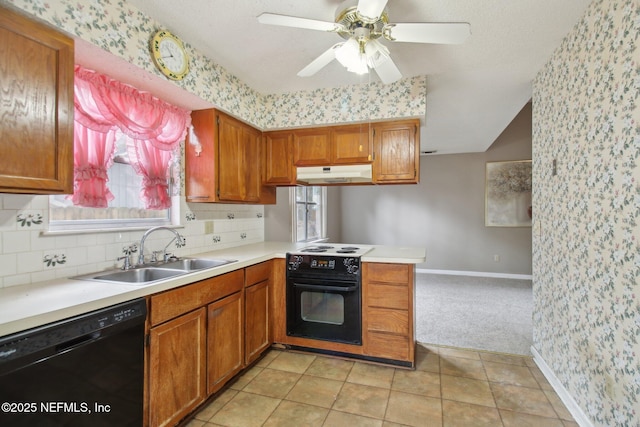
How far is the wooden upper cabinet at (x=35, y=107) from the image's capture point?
1.26 m

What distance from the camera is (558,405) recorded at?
77.2 inches

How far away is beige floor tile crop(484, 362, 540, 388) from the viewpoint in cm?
223

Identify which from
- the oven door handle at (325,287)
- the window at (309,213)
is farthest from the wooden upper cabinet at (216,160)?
the window at (309,213)

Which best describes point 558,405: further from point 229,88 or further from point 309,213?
point 309,213

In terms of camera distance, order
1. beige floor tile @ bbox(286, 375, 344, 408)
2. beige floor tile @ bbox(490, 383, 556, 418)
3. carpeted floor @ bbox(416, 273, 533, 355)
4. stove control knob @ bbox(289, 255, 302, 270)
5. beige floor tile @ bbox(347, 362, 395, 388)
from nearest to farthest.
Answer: beige floor tile @ bbox(490, 383, 556, 418) < beige floor tile @ bbox(286, 375, 344, 408) < beige floor tile @ bbox(347, 362, 395, 388) < stove control knob @ bbox(289, 255, 302, 270) < carpeted floor @ bbox(416, 273, 533, 355)

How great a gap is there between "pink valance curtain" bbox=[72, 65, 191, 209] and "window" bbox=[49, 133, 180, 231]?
0.05m

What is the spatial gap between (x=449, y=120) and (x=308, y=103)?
6.33 ft

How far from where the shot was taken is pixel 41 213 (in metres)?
1.62

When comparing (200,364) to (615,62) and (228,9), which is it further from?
(615,62)

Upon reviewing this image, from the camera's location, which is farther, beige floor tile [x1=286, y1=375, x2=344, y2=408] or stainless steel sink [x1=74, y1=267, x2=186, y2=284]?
beige floor tile [x1=286, y1=375, x2=344, y2=408]

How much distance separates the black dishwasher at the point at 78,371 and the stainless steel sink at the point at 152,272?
0.27 m

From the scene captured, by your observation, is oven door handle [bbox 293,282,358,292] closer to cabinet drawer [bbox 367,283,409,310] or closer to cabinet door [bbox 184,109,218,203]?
cabinet drawer [bbox 367,283,409,310]

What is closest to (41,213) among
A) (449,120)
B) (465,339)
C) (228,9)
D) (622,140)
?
(228,9)

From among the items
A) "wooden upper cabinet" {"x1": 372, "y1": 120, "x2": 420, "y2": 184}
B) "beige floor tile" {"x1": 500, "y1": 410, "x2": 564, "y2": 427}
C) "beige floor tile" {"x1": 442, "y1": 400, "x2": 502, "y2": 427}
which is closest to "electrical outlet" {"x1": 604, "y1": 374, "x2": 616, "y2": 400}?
"beige floor tile" {"x1": 500, "y1": 410, "x2": 564, "y2": 427}
